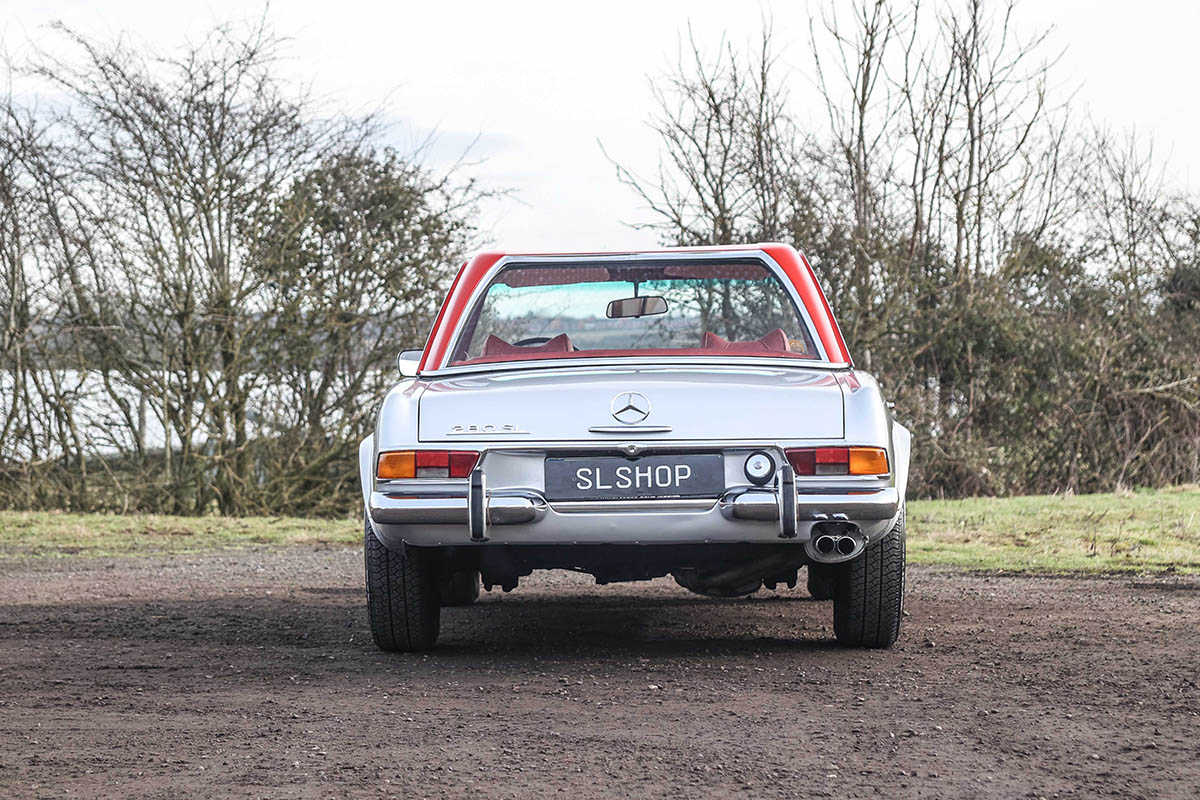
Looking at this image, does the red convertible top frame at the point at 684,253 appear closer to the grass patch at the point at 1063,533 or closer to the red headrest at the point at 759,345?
the red headrest at the point at 759,345

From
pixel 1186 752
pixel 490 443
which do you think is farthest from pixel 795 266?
pixel 1186 752

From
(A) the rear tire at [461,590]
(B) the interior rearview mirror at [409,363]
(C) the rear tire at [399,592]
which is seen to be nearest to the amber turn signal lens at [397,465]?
(C) the rear tire at [399,592]

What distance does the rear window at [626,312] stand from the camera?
5930mm

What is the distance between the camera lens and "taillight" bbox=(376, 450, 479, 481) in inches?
195

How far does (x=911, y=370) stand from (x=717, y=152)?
152 inches

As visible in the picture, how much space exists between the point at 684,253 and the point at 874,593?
5.33 ft

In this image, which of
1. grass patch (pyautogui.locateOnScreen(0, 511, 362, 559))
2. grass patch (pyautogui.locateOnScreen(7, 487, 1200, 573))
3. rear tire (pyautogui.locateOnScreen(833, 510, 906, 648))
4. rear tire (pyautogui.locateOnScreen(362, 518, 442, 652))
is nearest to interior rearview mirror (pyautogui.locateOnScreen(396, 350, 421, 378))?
rear tire (pyautogui.locateOnScreen(362, 518, 442, 652))

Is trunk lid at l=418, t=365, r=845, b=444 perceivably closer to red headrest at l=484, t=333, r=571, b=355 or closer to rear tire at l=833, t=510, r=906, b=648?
rear tire at l=833, t=510, r=906, b=648

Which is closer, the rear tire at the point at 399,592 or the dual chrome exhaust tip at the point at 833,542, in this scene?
the dual chrome exhaust tip at the point at 833,542

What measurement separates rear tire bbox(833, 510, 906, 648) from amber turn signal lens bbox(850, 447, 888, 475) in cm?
40

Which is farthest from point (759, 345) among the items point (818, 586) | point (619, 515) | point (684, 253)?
point (818, 586)

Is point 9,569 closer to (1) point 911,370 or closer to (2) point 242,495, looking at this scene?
(2) point 242,495

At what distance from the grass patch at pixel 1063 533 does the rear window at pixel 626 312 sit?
151 inches

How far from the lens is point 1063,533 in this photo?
1138cm
